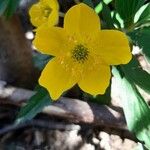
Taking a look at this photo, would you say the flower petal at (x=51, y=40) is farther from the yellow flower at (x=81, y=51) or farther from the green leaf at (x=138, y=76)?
the green leaf at (x=138, y=76)

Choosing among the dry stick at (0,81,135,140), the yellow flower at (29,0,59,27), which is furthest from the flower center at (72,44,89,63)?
the dry stick at (0,81,135,140)

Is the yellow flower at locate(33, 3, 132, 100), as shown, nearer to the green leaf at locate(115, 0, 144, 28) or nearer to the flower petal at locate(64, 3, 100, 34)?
the flower petal at locate(64, 3, 100, 34)

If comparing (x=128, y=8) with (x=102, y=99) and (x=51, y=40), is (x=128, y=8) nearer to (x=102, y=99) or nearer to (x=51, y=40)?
(x=51, y=40)

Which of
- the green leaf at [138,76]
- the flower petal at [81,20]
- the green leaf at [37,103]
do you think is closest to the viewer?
the flower petal at [81,20]

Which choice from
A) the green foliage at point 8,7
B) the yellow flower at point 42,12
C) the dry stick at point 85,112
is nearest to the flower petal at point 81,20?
the yellow flower at point 42,12

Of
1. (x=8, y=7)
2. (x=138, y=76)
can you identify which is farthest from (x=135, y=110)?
(x=8, y=7)

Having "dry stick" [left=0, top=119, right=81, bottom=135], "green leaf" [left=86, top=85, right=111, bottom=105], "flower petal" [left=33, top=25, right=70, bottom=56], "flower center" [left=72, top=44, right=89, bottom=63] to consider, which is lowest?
"dry stick" [left=0, top=119, right=81, bottom=135]
